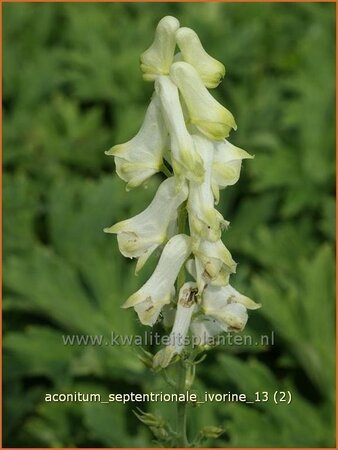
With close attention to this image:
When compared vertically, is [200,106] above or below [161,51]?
below

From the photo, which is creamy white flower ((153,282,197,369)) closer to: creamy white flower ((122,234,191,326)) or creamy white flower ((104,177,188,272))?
creamy white flower ((122,234,191,326))

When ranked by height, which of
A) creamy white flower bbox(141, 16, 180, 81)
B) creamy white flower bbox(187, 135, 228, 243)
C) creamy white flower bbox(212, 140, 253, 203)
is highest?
creamy white flower bbox(141, 16, 180, 81)

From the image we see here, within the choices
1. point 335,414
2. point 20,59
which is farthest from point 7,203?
point 335,414

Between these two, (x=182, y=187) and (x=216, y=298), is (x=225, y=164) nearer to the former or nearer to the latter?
(x=182, y=187)

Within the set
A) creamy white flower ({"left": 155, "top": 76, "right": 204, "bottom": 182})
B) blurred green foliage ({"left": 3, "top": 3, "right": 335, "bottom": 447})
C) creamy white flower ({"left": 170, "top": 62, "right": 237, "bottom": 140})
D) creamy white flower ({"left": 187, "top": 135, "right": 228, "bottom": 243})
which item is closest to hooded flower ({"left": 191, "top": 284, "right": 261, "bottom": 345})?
creamy white flower ({"left": 187, "top": 135, "right": 228, "bottom": 243})

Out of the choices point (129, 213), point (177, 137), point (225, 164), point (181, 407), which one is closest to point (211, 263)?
point (225, 164)

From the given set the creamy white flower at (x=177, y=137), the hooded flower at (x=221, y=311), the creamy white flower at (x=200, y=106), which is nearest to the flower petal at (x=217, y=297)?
the hooded flower at (x=221, y=311)
